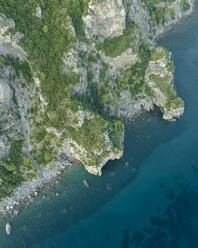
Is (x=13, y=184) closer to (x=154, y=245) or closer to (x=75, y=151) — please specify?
(x=75, y=151)

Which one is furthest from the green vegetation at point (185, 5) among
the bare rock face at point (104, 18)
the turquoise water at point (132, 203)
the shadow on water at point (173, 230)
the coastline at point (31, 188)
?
the coastline at point (31, 188)

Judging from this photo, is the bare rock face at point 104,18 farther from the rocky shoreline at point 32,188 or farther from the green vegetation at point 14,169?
the rocky shoreline at point 32,188

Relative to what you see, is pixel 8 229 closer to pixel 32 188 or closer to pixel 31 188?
pixel 31 188

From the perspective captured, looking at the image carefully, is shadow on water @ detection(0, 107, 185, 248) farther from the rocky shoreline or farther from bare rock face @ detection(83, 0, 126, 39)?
bare rock face @ detection(83, 0, 126, 39)

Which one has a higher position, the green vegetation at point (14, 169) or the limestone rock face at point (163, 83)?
the limestone rock face at point (163, 83)

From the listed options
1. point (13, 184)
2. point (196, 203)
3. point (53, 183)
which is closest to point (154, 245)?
point (196, 203)

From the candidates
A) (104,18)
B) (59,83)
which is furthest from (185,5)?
(59,83)

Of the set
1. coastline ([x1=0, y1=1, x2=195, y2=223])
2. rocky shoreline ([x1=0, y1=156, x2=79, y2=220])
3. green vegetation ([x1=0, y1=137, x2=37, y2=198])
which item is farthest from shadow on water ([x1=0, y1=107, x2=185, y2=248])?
green vegetation ([x1=0, y1=137, x2=37, y2=198])
